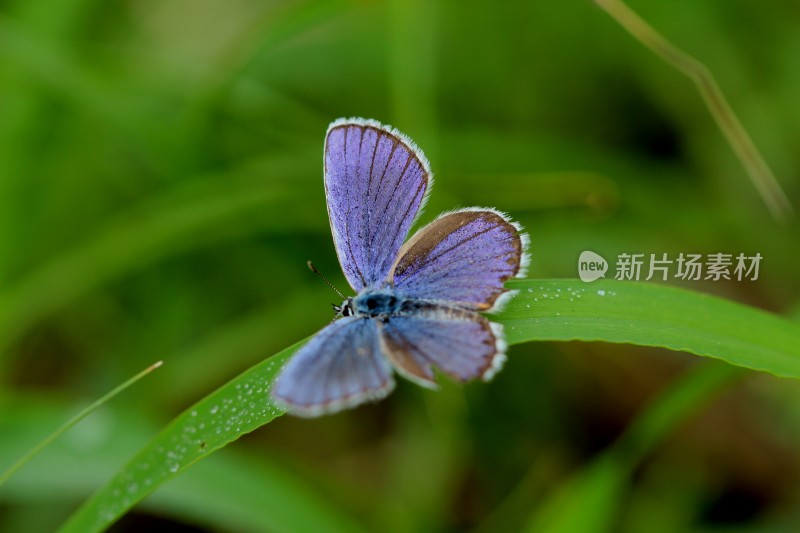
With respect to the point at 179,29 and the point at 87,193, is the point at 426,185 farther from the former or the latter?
the point at 179,29

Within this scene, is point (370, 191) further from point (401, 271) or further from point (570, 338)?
point (570, 338)

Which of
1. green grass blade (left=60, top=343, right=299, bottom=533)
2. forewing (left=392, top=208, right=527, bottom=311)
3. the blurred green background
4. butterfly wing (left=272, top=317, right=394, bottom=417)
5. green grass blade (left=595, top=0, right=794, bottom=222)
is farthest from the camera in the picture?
the blurred green background

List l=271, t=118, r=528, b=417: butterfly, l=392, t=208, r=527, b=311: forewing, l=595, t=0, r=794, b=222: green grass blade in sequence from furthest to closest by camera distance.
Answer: l=595, t=0, r=794, b=222: green grass blade → l=392, t=208, r=527, b=311: forewing → l=271, t=118, r=528, b=417: butterfly

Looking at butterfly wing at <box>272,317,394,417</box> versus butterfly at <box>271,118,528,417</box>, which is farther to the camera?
butterfly at <box>271,118,528,417</box>

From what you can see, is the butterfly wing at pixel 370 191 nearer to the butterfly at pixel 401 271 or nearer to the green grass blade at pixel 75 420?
the butterfly at pixel 401 271

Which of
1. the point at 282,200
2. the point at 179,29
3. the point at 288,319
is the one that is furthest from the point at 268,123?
the point at 179,29

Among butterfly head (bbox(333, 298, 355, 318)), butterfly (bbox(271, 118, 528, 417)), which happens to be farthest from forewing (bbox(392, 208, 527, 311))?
butterfly head (bbox(333, 298, 355, 318))

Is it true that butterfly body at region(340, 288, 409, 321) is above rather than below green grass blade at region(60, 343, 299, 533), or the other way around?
above

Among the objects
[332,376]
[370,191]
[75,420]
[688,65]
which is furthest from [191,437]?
[688,65]

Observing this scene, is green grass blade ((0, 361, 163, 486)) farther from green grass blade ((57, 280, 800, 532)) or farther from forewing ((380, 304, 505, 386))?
forewing ((380, 304, 505, 386))
